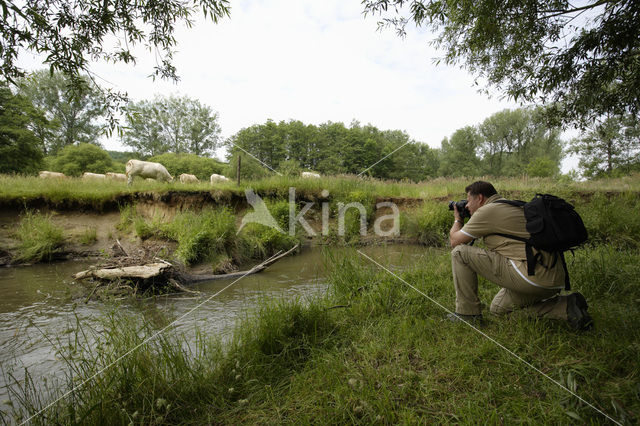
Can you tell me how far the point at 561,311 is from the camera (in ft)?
8.72

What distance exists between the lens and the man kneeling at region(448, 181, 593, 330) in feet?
8.46

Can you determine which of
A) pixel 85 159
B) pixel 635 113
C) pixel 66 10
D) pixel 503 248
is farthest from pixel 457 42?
pixel 85 159

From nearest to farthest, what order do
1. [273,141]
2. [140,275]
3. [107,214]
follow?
[140,275], [107,214], [273,141]

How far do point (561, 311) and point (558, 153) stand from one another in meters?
59.9

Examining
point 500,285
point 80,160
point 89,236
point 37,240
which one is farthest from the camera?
point 80,160

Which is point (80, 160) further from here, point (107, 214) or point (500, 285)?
point (500, 285)

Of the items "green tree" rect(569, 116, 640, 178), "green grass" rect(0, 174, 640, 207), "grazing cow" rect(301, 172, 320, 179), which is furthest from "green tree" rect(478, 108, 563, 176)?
"grazing cow" rect(301, 172, 320, 179)

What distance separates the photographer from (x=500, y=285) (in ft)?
9.36

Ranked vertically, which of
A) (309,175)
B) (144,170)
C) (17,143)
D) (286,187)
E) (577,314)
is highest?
(17,143)

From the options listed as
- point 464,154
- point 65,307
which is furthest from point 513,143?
point 65,307

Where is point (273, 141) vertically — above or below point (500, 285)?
above

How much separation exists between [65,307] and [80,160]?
87.2 feet

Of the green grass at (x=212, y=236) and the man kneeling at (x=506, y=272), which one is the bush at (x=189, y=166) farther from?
the man kneeling at (x=506, y=272)

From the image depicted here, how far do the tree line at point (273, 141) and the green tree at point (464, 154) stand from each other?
185 mm
